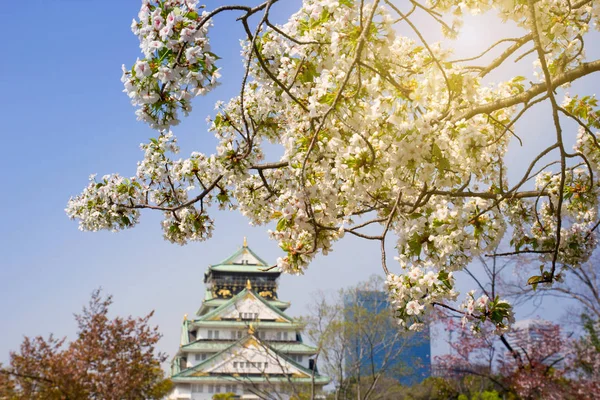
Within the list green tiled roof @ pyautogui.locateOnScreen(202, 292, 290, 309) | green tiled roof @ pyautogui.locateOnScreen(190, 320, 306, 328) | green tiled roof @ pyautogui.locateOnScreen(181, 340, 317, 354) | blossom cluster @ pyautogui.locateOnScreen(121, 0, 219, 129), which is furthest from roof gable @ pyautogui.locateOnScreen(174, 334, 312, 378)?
blossom cluster @ pyautogui.locateOnScreen(121, 0, 219, 129)

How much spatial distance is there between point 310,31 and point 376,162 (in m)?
0.99

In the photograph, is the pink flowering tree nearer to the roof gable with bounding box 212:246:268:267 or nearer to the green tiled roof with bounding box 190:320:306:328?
the green tiled roof with bounding box 190:320:306:328

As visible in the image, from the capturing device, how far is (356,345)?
24.8 m

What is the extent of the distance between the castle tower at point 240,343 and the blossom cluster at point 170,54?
80.5 feet

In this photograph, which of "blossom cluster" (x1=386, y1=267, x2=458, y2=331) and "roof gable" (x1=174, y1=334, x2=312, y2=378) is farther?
"roof gable" (x1=174, y1=334, x2=312, y2=378)

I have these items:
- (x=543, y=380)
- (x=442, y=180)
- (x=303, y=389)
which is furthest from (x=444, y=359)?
(x=442, y=180)

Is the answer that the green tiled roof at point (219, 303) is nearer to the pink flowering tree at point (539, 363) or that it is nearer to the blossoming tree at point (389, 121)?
the pink flowering tree at point (539, 363)

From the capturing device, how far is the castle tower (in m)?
33.5

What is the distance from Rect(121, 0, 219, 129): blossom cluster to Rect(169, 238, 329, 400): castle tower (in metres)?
24.5

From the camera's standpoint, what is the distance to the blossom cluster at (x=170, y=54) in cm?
301

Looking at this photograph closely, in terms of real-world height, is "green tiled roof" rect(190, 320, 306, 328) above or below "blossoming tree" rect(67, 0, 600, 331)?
above

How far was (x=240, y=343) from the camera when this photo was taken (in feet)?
94.4

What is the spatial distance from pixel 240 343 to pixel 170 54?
89.2ft

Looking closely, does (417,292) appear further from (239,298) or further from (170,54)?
(239,298)
